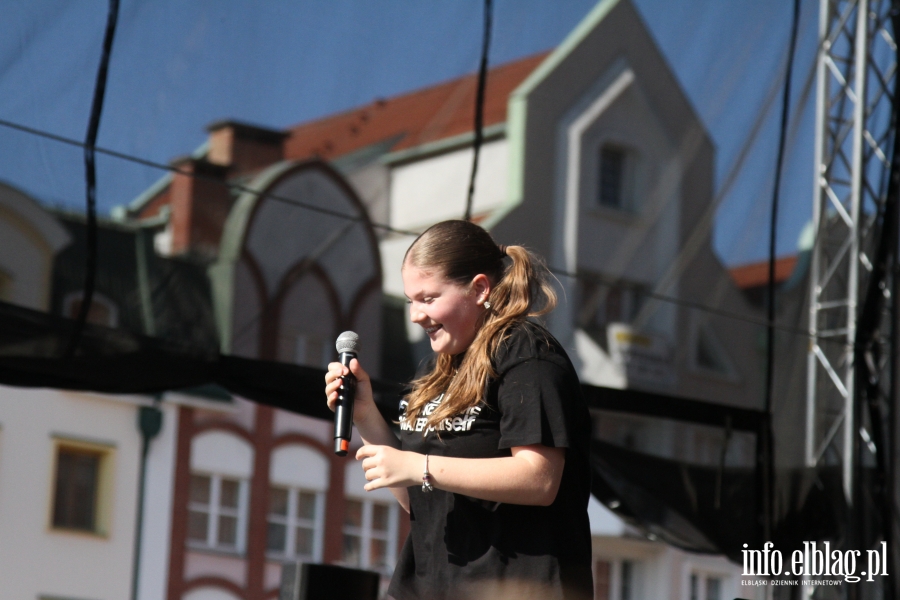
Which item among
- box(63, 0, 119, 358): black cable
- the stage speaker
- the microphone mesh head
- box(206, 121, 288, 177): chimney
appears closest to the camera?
the microphone mesh head

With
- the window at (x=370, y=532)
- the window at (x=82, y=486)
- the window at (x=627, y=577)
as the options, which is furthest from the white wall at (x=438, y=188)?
the window at (x=627, y=577)

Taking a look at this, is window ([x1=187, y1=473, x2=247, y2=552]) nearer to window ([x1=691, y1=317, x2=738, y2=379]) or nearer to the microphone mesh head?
window ([x1=691, y1=317, x2=738, y2=379])

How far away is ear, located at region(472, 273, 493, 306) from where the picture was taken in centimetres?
158

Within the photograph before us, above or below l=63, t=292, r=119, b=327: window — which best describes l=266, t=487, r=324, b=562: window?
below

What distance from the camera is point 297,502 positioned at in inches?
578

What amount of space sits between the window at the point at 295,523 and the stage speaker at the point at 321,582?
41.2 feet

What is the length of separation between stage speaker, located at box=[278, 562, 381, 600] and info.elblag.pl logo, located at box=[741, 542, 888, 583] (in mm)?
2385

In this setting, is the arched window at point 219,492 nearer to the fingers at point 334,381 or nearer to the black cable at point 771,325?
the black cable at point 771,325

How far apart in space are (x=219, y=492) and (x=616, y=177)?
35.7ft

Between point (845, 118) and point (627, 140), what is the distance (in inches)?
34.2

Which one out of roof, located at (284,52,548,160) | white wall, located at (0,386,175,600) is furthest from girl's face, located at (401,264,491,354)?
white wall, located at (0,386,175,600)

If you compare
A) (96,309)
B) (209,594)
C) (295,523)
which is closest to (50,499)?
(209,594)

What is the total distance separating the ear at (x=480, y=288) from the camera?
1.58 meters

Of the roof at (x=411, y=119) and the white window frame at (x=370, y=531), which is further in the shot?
the white window frame at (x=370, y=531)
